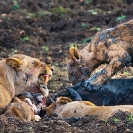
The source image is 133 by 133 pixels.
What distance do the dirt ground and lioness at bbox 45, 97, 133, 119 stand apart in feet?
7.76

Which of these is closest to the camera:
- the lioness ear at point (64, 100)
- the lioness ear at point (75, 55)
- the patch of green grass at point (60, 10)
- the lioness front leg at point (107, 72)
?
the lioness ear at point (64, 100)

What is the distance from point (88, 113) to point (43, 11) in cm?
1144

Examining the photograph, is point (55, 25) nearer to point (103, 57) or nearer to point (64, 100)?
point (103, 57)

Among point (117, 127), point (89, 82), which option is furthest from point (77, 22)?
point (117, 127)

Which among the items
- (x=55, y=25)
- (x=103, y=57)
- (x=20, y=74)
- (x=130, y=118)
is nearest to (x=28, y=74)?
(x=20, y=74)

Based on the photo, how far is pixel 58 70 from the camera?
13758mm

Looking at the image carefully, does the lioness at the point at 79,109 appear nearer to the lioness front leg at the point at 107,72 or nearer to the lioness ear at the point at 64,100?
the lioness ear at the point at 64,100

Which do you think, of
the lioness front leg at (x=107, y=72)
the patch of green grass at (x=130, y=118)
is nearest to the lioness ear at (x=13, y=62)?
the lioness front leg at (x=107, y=72)

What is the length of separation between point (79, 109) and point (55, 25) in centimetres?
907

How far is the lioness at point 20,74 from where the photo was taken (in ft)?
29.0

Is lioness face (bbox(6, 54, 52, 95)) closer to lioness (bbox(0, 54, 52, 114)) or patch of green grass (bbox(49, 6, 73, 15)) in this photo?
lioness (bbox(0, 54, 52, 114))

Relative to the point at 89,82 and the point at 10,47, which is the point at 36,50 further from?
the point at 89,82

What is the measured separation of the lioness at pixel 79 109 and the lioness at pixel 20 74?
37cm

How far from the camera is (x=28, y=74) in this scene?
29.8ft
